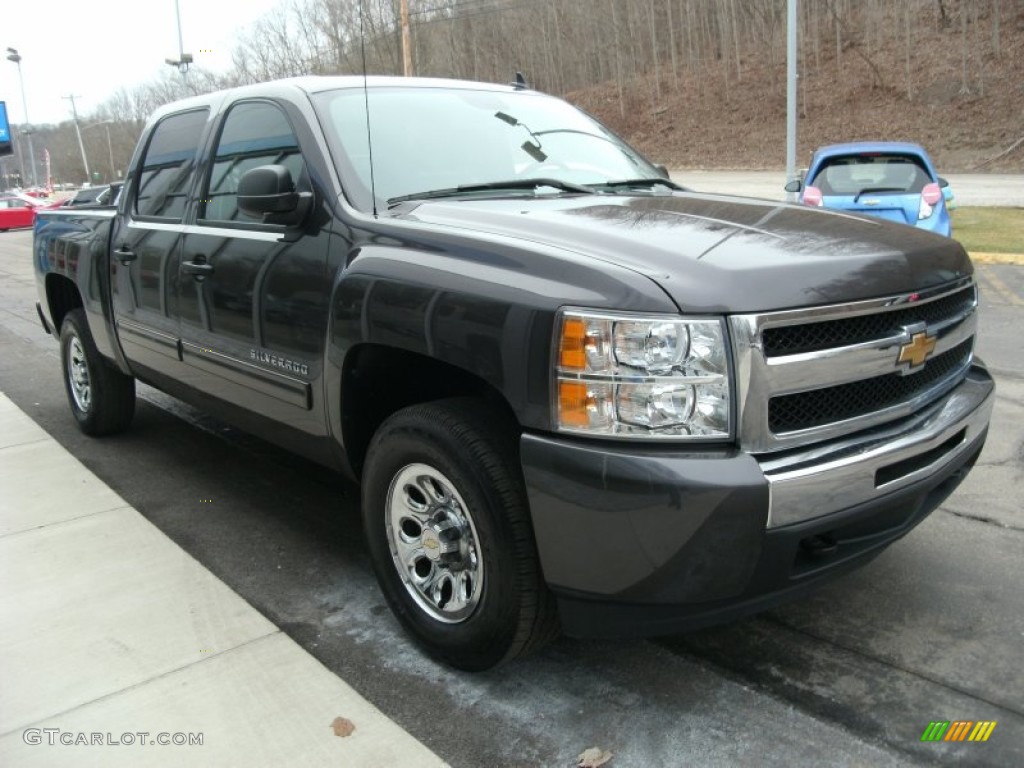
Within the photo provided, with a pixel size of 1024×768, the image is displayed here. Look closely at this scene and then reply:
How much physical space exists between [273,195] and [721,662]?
2237mm

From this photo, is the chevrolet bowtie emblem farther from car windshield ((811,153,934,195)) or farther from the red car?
the red car

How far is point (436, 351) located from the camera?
2.58 m

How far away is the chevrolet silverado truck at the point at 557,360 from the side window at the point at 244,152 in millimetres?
17

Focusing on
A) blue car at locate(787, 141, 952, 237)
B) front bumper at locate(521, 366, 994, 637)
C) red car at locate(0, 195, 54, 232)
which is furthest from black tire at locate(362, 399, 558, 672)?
red car at locate(0, 195, 54, 232)

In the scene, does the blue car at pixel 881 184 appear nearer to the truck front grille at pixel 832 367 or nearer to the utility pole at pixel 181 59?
the truck front grille at pixel 832 367

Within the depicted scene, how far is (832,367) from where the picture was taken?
2340 mm

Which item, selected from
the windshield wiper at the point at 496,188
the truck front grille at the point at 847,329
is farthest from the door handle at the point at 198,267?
the truck front grille at the point at 847,329

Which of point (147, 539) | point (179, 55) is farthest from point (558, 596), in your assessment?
point (179, 55)

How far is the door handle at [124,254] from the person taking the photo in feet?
14.7

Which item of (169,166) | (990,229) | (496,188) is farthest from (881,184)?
(169,166)

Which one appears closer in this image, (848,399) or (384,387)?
(848,399)

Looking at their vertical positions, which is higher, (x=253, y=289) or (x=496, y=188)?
(x=496, y=188)

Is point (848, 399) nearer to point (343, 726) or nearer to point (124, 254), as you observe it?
point (343, 726)

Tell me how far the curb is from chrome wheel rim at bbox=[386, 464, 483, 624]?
10.5 meters
